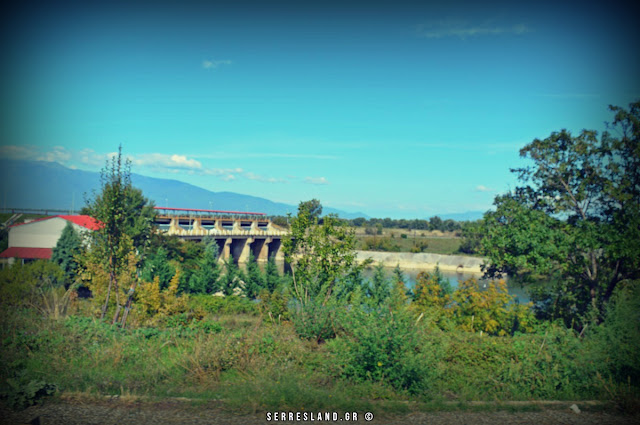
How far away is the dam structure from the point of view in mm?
51375

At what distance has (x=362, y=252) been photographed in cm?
6519

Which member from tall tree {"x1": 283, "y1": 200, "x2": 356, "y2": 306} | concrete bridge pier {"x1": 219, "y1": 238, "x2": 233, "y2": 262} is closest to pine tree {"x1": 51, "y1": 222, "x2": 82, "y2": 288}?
tall tree {"x1": 283, "y1": 200, "x2": 356, "y2": 306}

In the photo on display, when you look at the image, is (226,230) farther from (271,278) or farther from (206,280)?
(271,278)

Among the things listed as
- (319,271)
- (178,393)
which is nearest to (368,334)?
(178,393)

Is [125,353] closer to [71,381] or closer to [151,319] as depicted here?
[71,381]

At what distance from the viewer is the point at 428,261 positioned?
61812mm

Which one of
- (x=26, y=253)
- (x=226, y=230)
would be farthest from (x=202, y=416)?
(x=226, y=230)

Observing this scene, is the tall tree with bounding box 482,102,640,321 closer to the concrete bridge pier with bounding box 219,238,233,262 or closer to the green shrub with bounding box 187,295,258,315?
the green shrub with bounding box 187,295,258,315

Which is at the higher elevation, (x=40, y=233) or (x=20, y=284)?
(x=40, y=233)

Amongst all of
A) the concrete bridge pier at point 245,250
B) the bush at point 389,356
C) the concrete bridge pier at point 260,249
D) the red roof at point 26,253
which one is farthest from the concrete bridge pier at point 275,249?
the bush at point 389,356

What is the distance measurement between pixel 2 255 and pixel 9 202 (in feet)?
81.4

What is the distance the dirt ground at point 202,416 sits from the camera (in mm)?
5285

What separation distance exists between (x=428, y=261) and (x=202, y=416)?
59.0 m

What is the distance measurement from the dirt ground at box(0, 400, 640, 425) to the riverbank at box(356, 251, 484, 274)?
5121 centimetres
